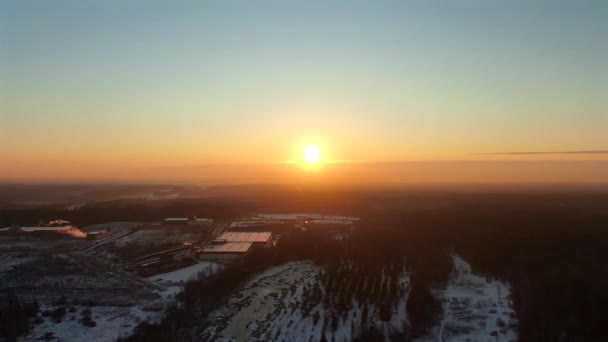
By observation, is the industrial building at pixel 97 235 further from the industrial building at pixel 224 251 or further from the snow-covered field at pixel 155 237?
the industrial building at pixel 224 251

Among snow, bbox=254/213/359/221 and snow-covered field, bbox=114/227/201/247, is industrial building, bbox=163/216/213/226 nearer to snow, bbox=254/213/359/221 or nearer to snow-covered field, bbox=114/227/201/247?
snow-covered field, bbox=114/227/201/247

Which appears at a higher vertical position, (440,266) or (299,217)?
(299,217)

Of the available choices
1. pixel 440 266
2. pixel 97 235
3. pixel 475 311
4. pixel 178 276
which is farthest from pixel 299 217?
pixel 475 311

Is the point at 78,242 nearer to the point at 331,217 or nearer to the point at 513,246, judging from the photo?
the point at 331,217

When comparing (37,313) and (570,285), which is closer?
(37,313)

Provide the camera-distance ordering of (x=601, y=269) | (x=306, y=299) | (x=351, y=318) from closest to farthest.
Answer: (x=351, y=318), (x=306, y=299), (x=601, y=269)

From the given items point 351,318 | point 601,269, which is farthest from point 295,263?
point 601,269

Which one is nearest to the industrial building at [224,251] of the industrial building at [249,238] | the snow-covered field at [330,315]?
the industrial building at [249,238]

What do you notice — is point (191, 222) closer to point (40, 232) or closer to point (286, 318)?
point (40, 232)
